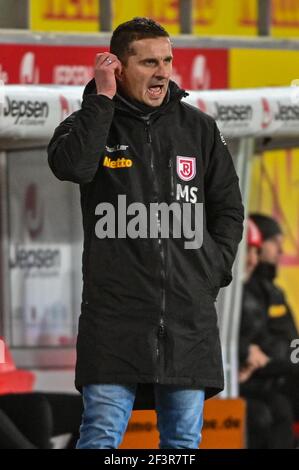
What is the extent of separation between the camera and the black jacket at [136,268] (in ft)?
15.2

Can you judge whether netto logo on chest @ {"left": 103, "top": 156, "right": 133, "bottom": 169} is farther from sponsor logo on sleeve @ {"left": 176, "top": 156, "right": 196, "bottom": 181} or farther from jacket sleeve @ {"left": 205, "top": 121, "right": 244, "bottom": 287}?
jacket sleeve @ {"left": 205, "top": 121, "right": 244, "bottom": 287}

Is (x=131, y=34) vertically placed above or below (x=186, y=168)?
above

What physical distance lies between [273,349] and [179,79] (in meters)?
1.68

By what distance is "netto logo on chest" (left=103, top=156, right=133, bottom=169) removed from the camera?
15.4ft

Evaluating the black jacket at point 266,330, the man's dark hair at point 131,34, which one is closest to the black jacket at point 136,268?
the man's dark hair at point 131,34

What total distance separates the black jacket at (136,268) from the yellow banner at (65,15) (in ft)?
15.2

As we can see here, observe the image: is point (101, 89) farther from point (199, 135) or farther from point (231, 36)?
point (231, 36)

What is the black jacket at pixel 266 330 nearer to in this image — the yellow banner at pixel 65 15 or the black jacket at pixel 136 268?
the yellow banner at pixel 65 15

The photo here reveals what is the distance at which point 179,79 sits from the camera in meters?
9.30

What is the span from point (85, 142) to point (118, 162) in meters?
0.15

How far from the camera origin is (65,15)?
1007 cm

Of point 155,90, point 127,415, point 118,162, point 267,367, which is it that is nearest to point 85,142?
point 118,162

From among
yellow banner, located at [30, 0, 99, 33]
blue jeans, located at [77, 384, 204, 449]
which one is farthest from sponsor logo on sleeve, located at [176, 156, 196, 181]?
yellow banner, located at [30, 0, 99, 33]

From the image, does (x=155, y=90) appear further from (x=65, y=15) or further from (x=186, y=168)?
(x=65, y=15)
